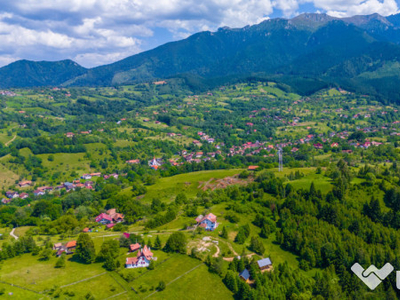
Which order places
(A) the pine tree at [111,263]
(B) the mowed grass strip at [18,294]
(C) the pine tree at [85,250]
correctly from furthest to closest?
1. (C) the pine tree at [85,250]
2. (A) the pine tree at [111,263]
3. (B) the mowed grass strip at [18,294]

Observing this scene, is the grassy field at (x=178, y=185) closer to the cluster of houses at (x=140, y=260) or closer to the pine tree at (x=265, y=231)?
the pine tree at (x=265, y=231)

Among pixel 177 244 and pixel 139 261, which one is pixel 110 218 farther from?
pixel 177 244

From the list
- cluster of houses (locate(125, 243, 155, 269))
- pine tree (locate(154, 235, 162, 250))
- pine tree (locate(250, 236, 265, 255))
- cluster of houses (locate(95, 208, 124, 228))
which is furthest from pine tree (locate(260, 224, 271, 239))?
cluster of houses (locate(95, 208, 124, 228))

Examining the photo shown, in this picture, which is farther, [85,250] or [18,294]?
[85,250]

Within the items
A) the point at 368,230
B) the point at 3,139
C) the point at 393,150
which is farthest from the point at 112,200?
the point at 3,139
